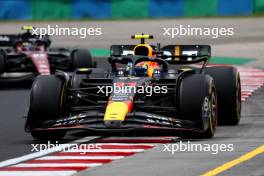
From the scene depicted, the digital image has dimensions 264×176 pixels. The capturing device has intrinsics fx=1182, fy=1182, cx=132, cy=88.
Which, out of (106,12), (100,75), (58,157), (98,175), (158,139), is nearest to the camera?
(98,175)

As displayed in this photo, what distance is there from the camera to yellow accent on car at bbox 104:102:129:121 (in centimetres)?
1435

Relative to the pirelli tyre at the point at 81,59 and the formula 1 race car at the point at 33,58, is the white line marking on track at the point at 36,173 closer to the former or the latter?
the formula 1 race car at the point at 33,58

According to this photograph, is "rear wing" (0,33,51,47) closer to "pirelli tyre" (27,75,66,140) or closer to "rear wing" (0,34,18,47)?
"rear wing" (0,34,18,47)

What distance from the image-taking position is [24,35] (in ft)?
81.4

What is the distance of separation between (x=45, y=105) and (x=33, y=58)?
9.29m

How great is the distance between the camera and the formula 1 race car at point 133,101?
14492 millimetres

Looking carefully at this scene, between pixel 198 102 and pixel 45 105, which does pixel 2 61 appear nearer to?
pixel 45 105

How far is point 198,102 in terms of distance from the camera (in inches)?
574

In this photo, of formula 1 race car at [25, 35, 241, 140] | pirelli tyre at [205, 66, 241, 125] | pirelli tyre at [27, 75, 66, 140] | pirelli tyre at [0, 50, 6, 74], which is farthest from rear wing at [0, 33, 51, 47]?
pirelli tyre at [27, 75, 66, 140]

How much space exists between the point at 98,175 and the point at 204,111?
10.8ft

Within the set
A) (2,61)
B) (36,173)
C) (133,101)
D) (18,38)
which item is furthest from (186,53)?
(18,38)

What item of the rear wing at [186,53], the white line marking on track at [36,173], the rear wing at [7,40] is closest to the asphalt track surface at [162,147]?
the white line marking on track at [36,173]

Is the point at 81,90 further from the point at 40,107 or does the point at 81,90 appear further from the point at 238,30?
the point at 238,30

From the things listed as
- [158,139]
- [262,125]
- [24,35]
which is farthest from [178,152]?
[24,35]
